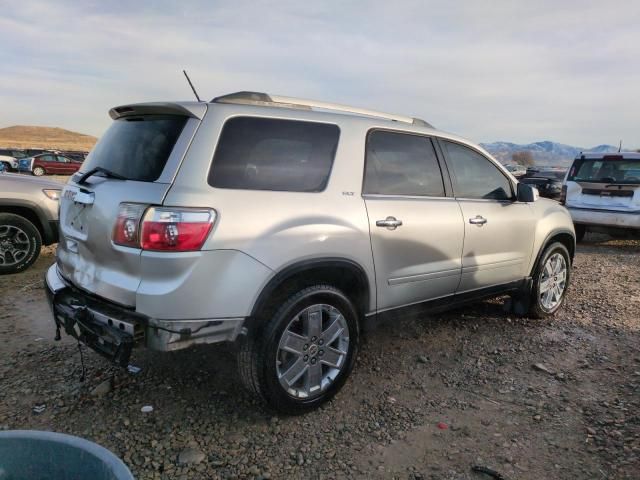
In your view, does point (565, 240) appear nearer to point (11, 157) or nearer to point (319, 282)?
point (319, 282)

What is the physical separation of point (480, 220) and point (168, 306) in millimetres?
2559

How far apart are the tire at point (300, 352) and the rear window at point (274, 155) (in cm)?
66

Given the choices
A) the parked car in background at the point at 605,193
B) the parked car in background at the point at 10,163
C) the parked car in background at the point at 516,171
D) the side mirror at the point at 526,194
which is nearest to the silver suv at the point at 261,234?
the side mirror at the point at 526,194

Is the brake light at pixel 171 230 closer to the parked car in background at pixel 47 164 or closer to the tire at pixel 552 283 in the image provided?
the tire at pixel 552 283

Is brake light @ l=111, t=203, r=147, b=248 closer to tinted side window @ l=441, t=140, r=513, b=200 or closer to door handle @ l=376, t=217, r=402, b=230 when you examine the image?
door handle @ l=376, t=217, r=402, b=230

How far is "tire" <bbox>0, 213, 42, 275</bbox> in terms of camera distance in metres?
5.73

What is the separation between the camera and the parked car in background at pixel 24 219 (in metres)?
5.76

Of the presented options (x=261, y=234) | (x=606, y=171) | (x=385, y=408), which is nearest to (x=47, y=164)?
(x=606, y=171)

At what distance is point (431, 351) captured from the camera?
401cm

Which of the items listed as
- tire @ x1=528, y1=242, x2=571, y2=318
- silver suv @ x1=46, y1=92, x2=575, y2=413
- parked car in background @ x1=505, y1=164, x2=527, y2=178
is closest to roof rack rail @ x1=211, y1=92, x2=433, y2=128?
silver suv @ x1=46, y1=92, x2=575, y2=413

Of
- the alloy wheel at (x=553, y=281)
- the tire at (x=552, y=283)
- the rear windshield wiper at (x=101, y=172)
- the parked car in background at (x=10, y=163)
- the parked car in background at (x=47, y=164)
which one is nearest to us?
the rear windshield wiper at (x=101, y=172)

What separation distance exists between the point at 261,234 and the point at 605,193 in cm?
788

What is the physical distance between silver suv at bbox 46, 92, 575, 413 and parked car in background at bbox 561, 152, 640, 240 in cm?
591

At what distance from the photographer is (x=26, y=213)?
19.5ft
